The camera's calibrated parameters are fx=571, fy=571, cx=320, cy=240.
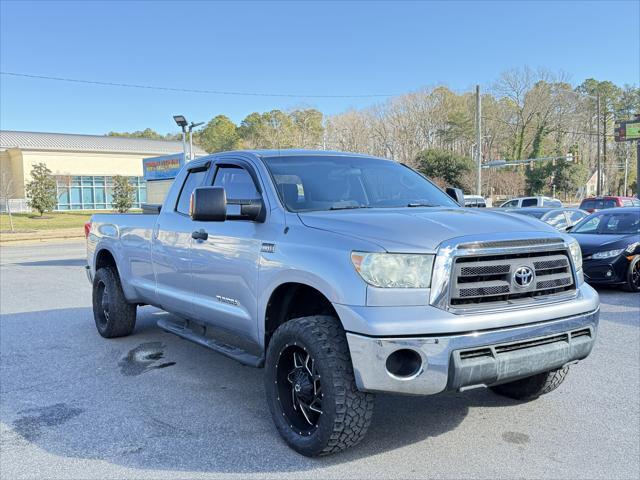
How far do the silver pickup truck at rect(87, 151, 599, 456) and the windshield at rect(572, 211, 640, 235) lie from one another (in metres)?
7.21

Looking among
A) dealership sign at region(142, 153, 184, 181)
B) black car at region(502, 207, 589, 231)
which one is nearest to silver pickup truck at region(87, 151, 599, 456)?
black car at region(502, 207, 589, 231)

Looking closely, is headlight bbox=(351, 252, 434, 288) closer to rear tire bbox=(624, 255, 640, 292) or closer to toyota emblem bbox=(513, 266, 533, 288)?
toyota emblem bbox=(513, 266, 533, 288)

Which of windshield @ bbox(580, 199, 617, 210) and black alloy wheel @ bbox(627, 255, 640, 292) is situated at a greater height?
windshield @ bbox(580, 199, 617, 210)

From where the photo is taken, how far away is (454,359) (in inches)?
122

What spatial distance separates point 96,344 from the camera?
6.46 metres

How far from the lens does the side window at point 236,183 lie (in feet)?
14.8

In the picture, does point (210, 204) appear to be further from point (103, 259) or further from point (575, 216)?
point (575, 216)

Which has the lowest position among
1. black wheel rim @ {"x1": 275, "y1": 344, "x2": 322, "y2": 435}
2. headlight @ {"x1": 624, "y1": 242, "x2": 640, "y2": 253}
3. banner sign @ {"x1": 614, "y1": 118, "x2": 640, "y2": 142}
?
black wheel rim @ {"x1": 275, "y1": 344, "x2": 322, "y2": 435}

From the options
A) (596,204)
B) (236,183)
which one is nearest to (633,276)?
(236,183)

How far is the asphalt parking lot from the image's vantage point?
3428 millimetres

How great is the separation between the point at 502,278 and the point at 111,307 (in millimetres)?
4610

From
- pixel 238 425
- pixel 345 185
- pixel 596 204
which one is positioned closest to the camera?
pixel 238 425

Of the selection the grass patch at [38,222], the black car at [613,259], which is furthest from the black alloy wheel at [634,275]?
the grass patch at [38,222]

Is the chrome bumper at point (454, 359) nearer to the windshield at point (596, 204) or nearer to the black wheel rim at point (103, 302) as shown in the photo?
the black wheel rim at point (103, 302)
